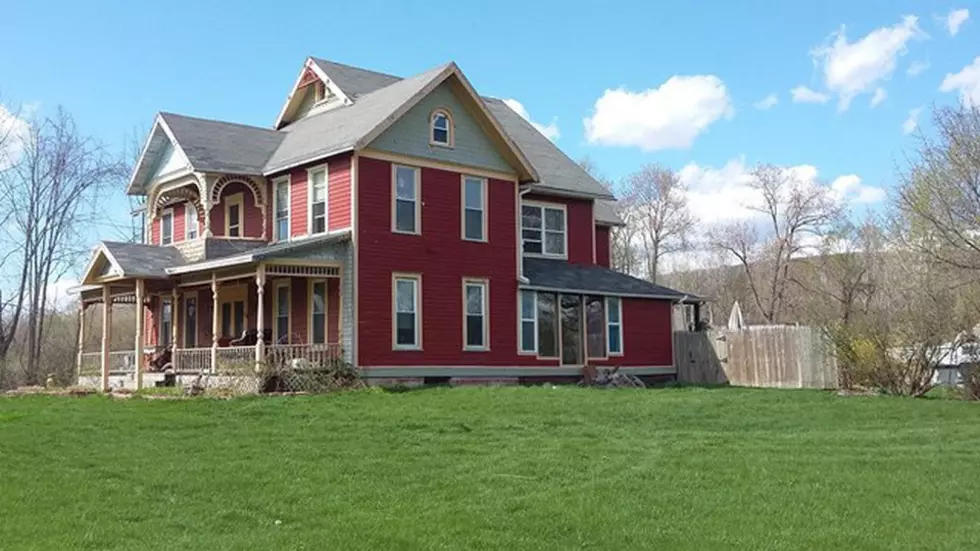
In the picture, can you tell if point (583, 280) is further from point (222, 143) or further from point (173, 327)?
point (173, 327)

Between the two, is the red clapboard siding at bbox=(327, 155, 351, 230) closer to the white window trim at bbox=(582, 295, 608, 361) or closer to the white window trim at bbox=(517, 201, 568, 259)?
the white window trim at bbox=(517, 201, 568, 259)

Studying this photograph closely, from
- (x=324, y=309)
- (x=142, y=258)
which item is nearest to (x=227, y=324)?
(x=142, y=258)

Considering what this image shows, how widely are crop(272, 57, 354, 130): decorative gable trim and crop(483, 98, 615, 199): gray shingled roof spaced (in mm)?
4440

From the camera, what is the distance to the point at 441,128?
25.4 m

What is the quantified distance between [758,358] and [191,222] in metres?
16.6

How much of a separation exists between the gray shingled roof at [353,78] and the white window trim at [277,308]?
5.88m

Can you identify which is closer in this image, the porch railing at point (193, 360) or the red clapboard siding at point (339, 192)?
the red clapboard siding at point (339, 192)

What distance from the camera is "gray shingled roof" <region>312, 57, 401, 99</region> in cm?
2838

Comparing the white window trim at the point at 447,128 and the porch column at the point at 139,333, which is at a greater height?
the white window trim at the point at 447,128

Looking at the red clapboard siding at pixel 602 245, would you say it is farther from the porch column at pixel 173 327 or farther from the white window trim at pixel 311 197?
the porch column at pixel 173 327

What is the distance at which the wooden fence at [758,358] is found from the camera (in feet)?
86.3

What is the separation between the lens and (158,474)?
452 inches

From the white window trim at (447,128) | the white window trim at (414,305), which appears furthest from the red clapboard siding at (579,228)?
the white window trim at (414,305)

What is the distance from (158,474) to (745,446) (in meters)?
7.79
